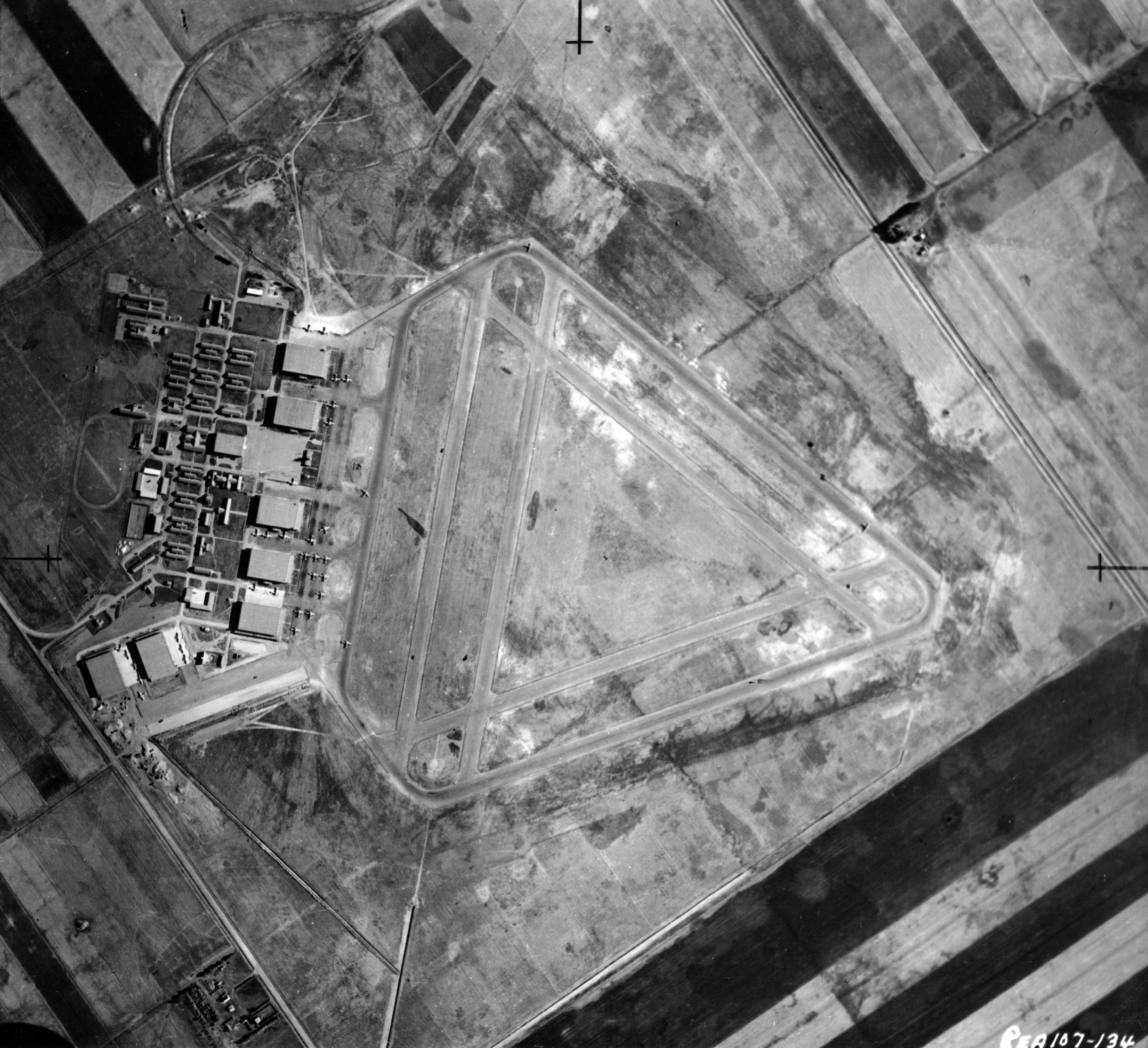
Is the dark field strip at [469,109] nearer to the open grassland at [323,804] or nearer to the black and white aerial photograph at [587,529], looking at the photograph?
the black and white aerial photograph at [587,529]

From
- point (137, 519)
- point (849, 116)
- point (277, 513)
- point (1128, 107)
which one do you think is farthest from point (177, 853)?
point (1128, 107)

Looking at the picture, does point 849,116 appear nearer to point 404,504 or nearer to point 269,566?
point 404,504

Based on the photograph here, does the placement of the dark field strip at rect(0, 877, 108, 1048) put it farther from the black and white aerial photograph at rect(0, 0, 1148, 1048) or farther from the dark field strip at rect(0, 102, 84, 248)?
the dark field strip at rect(0, 102, 84, 248)

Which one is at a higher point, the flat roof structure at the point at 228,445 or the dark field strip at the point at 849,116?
the flat roof structure at the point at 228,445

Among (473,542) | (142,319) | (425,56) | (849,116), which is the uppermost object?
(425,56)

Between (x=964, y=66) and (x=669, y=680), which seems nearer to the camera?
(x=669, y=680)

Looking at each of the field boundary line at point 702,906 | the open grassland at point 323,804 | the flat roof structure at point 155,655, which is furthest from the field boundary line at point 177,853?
the field boundary line at point 702,906

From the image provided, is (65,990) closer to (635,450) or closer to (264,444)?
(264,444)

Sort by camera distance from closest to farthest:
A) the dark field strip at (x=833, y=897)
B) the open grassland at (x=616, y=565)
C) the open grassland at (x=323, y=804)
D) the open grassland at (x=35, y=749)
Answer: the dark field strip at (x=833, y=897), the open grassland at (x=323, y=804), the open grassland at (x=616, y=565), the open grassland at (x=35, y=749)
